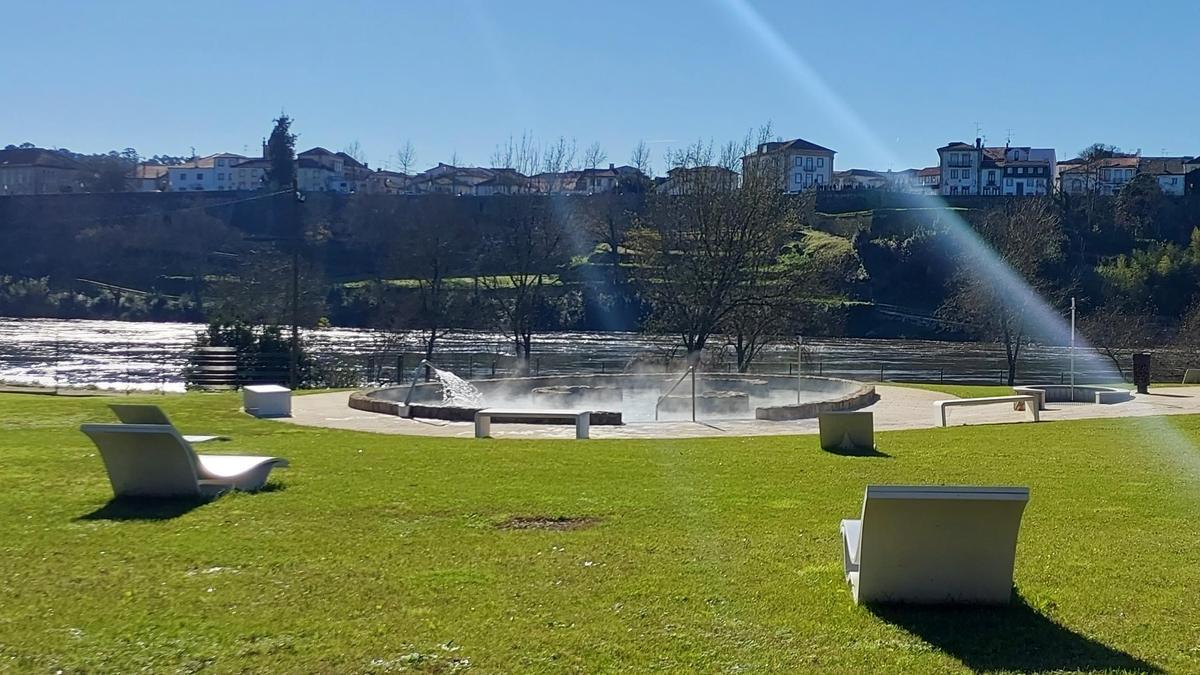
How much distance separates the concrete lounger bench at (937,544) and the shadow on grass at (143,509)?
537 cm

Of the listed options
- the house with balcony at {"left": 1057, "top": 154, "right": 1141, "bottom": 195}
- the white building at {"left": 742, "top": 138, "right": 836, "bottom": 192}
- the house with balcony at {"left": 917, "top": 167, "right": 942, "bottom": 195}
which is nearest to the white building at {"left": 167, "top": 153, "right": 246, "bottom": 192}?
the white building at {"left": 742, "top": 138, "right": 836, "bottom": 192}

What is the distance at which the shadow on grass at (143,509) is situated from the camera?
8.48 metres

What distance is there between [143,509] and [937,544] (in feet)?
20.1

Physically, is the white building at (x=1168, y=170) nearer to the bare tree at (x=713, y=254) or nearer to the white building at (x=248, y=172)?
the bare tree at (x=713, y=254)

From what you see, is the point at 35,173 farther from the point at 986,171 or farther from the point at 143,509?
the point at 143,509

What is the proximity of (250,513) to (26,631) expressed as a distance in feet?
10.4

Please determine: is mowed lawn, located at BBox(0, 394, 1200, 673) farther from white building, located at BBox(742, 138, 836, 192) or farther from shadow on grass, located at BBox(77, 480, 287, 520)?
white building, located at BBox(742, 138, 836, 192)

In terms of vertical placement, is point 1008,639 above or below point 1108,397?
above

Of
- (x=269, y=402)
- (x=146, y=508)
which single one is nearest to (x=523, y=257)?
(x=269, y=402)

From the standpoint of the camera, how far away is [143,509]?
8.80 meters

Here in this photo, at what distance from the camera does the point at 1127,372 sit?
48.2m

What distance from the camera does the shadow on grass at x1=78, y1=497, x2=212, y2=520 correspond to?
27.8ft

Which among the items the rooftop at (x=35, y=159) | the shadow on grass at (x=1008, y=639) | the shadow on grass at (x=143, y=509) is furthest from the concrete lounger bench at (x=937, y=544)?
the rooftop at (x=35, y=159)

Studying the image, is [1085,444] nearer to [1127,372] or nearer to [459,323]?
[1127,372]
